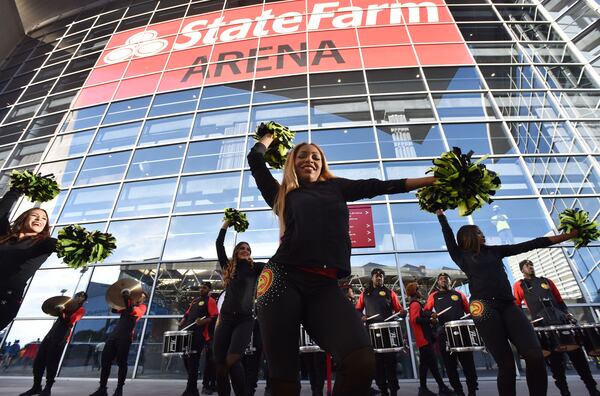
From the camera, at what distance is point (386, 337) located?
421 centimetres

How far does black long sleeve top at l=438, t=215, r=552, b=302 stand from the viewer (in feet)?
9.45

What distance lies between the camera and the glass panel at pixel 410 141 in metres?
9.03

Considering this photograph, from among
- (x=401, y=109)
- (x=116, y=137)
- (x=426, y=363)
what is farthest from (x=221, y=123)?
(x=426, y=363)

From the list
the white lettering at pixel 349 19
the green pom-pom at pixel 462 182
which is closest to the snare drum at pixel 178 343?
the green pom-pom at pixel 462 182

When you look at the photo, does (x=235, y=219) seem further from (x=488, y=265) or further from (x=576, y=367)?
(x=576, y=367)

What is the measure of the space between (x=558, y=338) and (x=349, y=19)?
1193 centimetres

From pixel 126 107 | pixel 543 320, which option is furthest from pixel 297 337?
pixel 126 107

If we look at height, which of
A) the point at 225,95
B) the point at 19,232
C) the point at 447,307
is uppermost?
the point at 225,95

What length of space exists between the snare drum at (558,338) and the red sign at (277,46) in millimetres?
9096

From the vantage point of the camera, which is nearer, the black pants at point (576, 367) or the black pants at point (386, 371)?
the black pants at point (576, 367)

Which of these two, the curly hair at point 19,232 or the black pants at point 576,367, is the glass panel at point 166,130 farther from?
the black pants at point 576,367

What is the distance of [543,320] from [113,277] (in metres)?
8.69

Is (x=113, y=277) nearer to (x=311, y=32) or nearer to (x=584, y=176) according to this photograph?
(x=311, y=32)

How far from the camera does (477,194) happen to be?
1.77 metres
